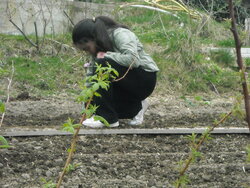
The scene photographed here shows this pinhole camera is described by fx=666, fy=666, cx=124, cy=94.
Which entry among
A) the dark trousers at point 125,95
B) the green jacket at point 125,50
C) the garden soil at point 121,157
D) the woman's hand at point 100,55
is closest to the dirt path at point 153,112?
the garden soil at point 121,157

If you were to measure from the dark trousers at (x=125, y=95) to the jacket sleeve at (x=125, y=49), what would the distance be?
0.24 feet

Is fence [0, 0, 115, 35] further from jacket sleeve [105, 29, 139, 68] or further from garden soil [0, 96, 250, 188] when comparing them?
jacket sleeve [105, 29, 139, 68]

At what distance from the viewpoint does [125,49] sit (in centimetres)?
543

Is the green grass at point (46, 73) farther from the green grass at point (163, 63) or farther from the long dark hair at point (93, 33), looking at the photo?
the long dark hair at point (93, 33)

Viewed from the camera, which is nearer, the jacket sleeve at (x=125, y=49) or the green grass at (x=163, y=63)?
the jacket sleeve at (x=125, y=49)

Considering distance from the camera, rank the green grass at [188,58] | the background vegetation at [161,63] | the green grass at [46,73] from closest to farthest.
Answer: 1. the green grass at [46,73]
2. the background vegetation at [161,63]
3. the green grass at [188,58]

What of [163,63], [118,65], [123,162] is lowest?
[163,63]

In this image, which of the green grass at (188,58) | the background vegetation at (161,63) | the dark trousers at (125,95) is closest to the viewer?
the dark trousers at (125,95)

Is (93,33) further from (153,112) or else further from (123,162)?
(153,112)

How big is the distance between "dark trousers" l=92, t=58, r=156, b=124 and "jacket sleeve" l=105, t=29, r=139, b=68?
→ 74 millimetres

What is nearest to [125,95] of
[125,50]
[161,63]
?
[125,50]

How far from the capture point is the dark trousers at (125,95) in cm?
564

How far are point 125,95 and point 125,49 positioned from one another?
21.2 inches

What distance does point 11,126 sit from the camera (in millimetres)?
5695
